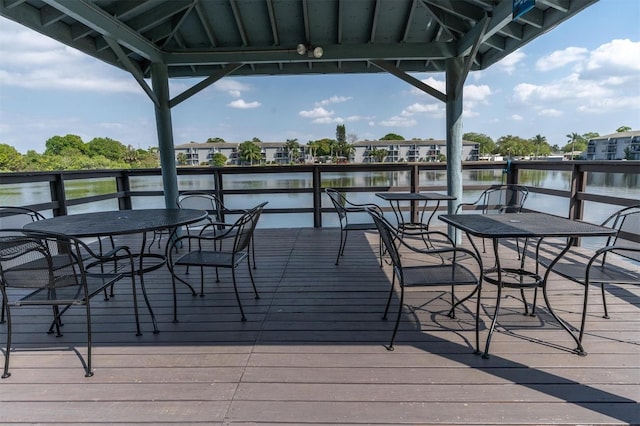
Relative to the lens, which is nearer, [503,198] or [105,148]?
[503,198]

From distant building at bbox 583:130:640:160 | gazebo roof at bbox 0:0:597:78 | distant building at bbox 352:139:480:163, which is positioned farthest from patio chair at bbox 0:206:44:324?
distant building at bbox 583:130:640:160

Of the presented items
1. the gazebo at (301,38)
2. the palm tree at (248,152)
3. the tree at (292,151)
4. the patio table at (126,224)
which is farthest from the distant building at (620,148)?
the tree at (292,151)

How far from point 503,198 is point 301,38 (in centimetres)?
335

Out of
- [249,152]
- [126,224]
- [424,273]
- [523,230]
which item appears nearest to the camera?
[523,230]

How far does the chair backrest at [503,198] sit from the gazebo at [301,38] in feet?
1.23

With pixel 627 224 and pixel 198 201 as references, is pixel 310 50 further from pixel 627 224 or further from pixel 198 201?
pixel 627 224

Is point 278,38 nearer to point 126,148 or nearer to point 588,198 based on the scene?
point 588,198

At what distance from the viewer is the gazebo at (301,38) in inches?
147

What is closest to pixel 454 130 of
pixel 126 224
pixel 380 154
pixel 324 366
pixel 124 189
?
pixel 324 366

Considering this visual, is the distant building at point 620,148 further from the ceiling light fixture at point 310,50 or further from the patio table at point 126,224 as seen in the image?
the patio table at point 126,224

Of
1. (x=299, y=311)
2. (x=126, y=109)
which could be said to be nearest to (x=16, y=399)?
(x=299, y=311)

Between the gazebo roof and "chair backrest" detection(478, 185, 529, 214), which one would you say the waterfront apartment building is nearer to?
"chair backrest" detection(478, 185, 529, 214)

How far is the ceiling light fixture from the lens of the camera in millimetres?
4129

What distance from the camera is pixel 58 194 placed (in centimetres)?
426
